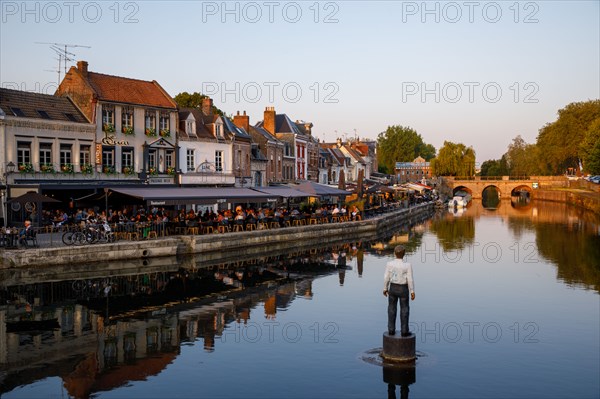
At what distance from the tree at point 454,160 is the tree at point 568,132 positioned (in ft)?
51.1

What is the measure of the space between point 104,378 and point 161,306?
23.1ft

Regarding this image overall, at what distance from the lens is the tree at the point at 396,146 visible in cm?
15725

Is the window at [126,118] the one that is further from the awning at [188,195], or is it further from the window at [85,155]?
the awning at [188,195]

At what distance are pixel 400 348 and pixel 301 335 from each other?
12.7 ft

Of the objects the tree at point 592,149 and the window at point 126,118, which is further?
the tree at point 592,149

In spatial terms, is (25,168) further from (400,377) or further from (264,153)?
(400,377)

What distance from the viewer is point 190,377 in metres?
12.8

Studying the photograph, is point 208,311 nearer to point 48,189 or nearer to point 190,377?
point 190,377

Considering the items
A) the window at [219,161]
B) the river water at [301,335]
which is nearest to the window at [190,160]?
the window at [219,161]

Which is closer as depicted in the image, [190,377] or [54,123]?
[190,377]

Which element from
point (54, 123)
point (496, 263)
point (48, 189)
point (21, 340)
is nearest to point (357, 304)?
point (21, 340)

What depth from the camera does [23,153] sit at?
1335 inches

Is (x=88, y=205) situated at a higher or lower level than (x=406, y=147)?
lower

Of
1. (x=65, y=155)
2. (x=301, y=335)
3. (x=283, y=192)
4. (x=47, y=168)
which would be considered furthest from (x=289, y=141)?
(x=301, y=335)
